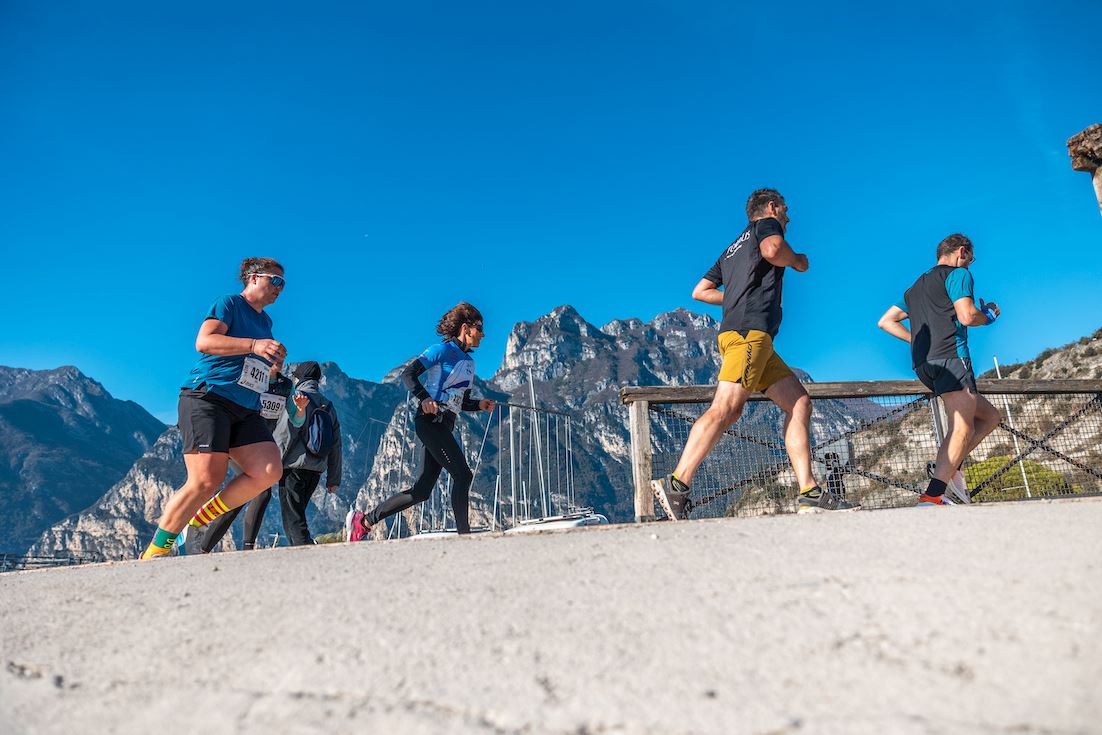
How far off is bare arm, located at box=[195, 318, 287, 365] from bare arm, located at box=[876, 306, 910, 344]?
4.48 metres

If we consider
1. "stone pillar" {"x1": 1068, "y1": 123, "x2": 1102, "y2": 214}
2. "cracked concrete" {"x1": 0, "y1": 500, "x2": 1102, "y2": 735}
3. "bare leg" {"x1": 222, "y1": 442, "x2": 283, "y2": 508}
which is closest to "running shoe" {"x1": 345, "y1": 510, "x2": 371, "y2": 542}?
"bare leg" {"x1": 222, "y1": 442, "x2": 283, "y2": 508}

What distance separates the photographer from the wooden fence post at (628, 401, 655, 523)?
5.95 metres

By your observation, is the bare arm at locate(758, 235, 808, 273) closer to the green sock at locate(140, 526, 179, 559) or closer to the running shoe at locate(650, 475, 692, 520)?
the running shoe at locate(650, 475, 692, 520)

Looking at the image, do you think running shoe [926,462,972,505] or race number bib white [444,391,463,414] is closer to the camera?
running shoe [926,462,972,505]

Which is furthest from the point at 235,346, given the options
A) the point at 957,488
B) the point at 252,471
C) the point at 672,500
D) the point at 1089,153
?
the point at 1089,153

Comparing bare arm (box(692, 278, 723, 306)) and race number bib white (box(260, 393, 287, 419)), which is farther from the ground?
bare arm (box(692, 278, 723, 306))

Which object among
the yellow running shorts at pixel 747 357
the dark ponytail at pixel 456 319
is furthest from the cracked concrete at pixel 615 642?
the dark ponytail at pixel 456 319

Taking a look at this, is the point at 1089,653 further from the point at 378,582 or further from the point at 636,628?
the point at 378,582

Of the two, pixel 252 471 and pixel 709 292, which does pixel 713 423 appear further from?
pixel 252 471

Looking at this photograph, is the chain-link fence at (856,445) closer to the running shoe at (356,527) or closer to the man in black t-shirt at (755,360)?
the man in black t-shirt at (755,360)

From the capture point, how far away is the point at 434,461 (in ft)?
18.1

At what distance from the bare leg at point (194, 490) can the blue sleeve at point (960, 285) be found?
16.1 ft

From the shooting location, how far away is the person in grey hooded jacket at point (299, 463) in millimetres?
5961

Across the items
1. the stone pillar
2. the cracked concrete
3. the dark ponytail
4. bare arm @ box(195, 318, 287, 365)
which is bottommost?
the cracked concrete
